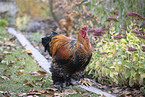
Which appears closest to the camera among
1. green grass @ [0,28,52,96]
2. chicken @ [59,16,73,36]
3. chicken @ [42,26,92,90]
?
chicken @ [42,26,92,90]

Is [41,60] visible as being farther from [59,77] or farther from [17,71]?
[59,77]

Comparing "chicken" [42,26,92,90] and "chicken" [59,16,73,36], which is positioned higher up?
"chicken" [59,16,73,36]

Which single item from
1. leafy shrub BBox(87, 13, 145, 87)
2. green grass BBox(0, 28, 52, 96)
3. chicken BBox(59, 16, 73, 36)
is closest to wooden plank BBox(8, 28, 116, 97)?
green grass BBox(0, 28, 52, 96)

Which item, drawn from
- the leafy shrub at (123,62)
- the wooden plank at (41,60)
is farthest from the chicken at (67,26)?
the leafy shrub at (123,62)

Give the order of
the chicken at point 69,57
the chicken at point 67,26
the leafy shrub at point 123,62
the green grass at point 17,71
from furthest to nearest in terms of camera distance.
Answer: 1. the chicken at point 67,26
2. the leafy shrub at point 123,62
3. the green grass at point 17,71
4. the chicken at point 69,57

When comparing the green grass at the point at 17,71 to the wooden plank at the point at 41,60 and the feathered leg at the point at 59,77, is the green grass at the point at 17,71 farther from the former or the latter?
the feathered leg at the point at 59,77

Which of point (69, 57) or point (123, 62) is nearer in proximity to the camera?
point (69, 57)

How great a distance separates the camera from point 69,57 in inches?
135

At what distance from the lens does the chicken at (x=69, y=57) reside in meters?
3.38

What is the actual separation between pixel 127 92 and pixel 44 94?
1604 millimetres

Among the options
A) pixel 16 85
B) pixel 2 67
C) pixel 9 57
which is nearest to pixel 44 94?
pixel 16 85

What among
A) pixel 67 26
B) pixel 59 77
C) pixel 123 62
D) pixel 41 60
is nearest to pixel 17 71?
pixel 41 60

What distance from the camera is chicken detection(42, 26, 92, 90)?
11.1ft

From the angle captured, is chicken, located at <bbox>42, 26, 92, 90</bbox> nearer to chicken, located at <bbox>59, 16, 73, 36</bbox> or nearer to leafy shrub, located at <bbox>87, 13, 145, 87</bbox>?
leafy shrub, located at <bbox>87, 13, 145, 87</bbox>
